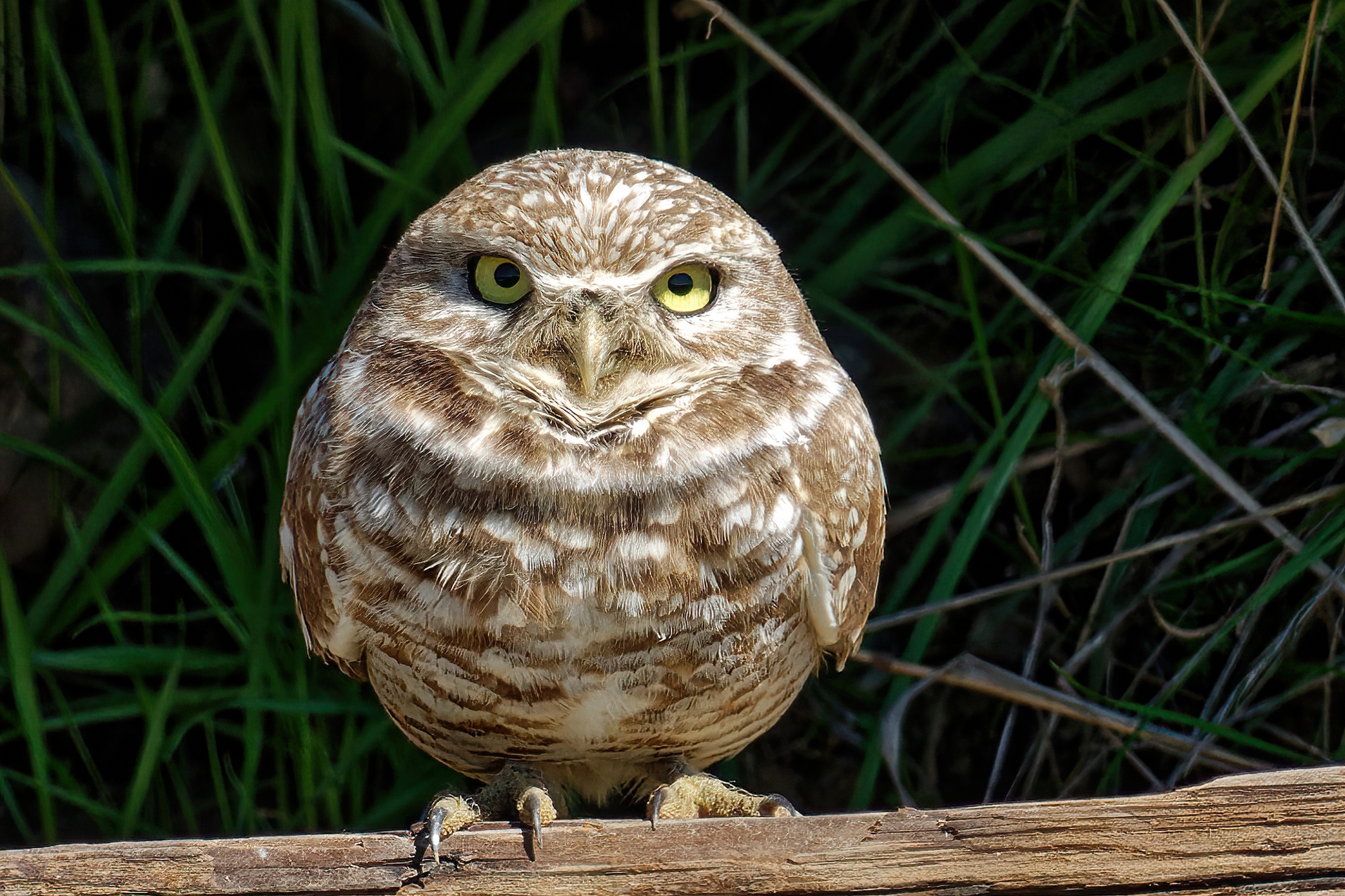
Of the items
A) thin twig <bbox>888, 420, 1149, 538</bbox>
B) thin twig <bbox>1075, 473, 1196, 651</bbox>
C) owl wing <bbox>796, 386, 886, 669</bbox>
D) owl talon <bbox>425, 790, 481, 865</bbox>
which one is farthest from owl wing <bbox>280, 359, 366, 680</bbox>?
thin twig <bbox>1075, 473, 1196, 651</bbox>

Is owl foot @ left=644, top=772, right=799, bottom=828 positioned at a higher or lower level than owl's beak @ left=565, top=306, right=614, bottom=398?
lower

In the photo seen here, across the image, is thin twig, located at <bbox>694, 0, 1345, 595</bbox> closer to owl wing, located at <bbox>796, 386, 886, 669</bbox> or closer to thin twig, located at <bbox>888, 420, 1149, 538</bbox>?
thin twig, located at <bbox>888, 420, 1149, 538</bbox>

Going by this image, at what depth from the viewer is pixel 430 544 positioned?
1.14 metres

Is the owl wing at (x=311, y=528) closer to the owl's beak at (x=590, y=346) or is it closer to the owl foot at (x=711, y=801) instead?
the owl's beak at (x=590, y=346)

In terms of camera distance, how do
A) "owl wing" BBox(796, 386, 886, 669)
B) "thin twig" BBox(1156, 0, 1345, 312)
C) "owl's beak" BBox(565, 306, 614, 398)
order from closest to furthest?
"owl's beak" BBox(565, 306, 614, 398), "owl wing" BBox(796, 386, 886, 669), "thin twig" BBox(1156, 0, 1345, 312)

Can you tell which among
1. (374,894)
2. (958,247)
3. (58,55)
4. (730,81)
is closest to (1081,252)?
(958,247)

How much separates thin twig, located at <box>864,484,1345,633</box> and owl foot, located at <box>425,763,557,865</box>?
1.58 feet

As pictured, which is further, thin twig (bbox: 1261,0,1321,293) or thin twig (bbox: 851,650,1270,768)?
thin twig (bbox: 851,650,1270,768)

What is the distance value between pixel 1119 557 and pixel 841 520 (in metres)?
0.50

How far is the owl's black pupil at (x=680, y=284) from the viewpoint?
3.86ft

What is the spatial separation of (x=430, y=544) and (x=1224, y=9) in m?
1.31

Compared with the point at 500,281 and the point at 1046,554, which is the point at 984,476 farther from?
the point at 500,281

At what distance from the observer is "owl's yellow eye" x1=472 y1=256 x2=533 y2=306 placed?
3.79 feet

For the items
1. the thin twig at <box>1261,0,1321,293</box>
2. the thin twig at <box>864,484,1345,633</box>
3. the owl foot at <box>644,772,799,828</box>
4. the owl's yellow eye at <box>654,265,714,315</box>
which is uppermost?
the thin twig at <box>1261,0,1321,293</box>
